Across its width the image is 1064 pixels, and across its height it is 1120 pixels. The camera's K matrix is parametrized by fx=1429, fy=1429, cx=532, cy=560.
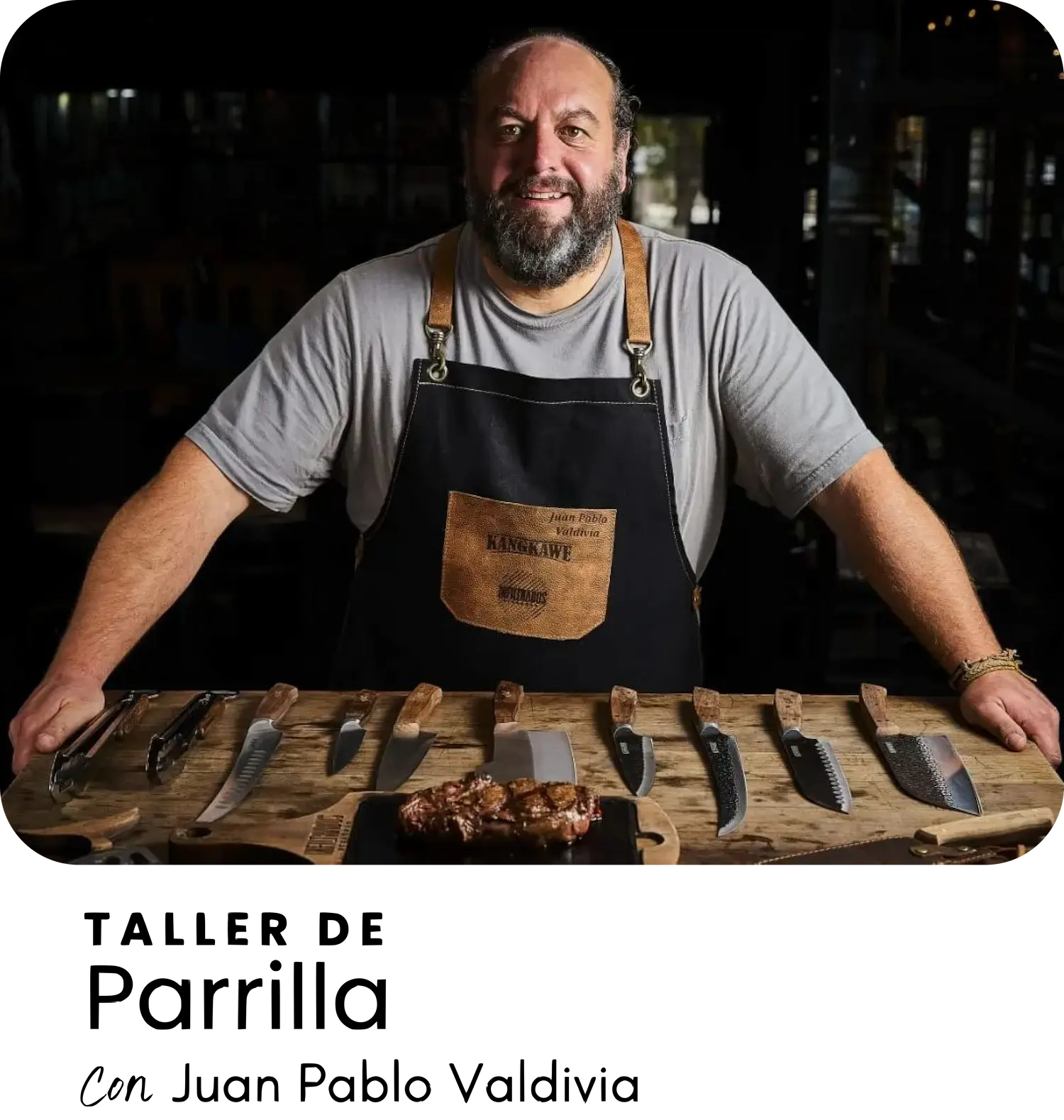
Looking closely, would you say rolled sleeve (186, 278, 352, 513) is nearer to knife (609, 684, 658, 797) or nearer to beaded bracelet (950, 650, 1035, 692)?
knife (609, 684, 658, 797)

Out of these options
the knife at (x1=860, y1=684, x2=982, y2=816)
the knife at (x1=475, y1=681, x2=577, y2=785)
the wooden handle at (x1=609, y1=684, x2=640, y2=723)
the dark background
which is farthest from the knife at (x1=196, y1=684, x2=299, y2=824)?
the dark background

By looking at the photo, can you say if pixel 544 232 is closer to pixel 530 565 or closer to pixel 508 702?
pixel 530 565

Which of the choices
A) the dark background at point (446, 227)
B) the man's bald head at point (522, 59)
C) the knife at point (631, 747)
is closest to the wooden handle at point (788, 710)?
the knife at point (631, 747)

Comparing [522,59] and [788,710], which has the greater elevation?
[522,59]

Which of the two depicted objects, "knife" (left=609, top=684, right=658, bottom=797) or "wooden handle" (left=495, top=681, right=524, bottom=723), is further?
"wooden handle" (left=495, top=681, right=524, bottom=723)

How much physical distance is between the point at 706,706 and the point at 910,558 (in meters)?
0.49

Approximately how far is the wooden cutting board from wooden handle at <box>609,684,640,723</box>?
0.98 feet

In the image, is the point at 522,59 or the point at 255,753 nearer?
the point at 255,753

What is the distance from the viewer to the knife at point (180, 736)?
1.60 m

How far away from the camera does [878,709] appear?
179cm

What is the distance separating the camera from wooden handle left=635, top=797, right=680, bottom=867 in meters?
1.41

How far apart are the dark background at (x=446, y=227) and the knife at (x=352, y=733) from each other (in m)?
1.30

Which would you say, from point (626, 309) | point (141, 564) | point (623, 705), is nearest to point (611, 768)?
point (623, 705)

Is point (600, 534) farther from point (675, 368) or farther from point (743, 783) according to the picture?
point (743, 783)
